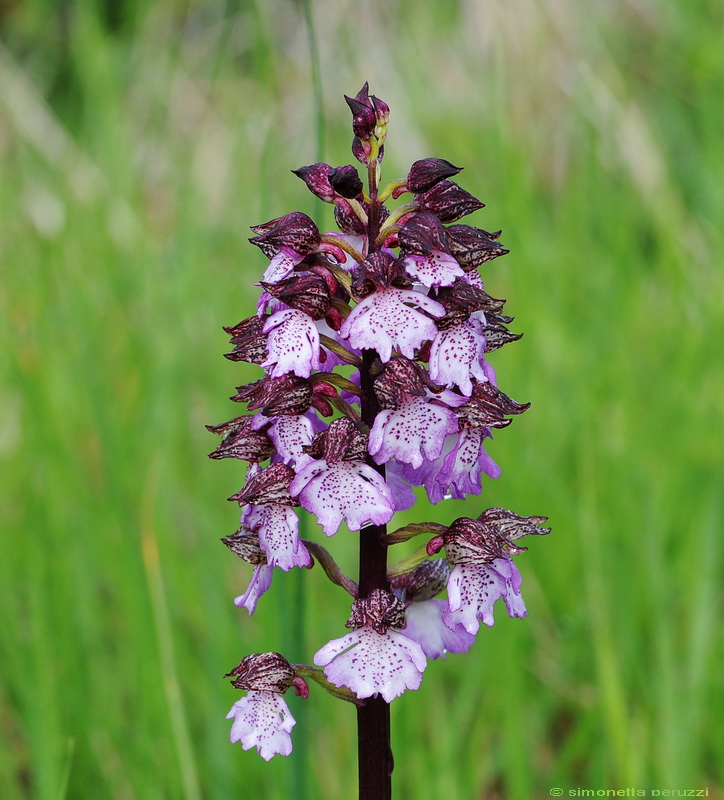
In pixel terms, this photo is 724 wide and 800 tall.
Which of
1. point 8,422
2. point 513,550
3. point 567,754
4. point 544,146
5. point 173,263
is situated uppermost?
point 544,146

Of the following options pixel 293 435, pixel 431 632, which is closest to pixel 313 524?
pixel 431 632

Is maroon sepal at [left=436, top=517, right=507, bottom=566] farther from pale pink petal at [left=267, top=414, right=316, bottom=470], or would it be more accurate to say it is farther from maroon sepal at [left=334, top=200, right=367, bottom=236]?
maroon sepal at [left=334, top=200, right=367, bottom=236]

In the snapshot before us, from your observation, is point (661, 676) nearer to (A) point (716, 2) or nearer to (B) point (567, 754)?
(B) point (567, 754)

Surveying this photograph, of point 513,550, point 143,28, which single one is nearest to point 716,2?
point 143,28

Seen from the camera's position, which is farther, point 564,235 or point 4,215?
point 4,215

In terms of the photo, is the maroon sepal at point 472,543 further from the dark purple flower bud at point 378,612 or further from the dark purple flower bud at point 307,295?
the dark purple flower bud at point 307,295

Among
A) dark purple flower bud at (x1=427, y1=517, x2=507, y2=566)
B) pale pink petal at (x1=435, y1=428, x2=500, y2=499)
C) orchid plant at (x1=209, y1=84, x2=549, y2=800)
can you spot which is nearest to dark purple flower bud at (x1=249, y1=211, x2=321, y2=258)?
orchid plant at (x1=209, y1=84, x2=549, y2=800)

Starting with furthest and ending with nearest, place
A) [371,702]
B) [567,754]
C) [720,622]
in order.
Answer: [720,622], [567,754], [371,702]
